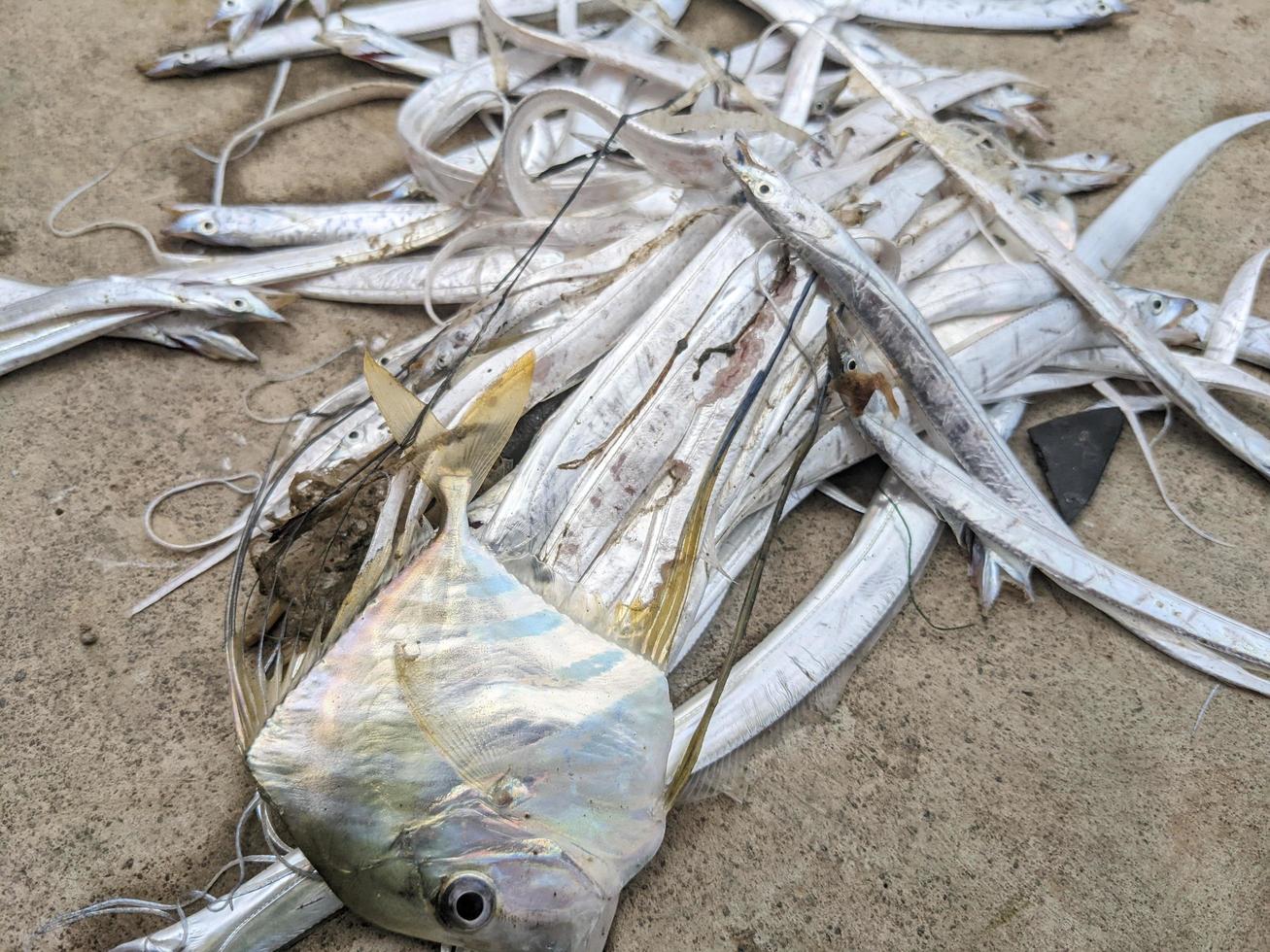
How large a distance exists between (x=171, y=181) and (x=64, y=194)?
0.34 metres

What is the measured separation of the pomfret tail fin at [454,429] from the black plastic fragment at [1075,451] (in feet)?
4.95

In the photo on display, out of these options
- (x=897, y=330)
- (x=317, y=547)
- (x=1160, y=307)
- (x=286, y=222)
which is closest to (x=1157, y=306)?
(x=1160, y=307)

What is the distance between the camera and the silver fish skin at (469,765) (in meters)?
1.56

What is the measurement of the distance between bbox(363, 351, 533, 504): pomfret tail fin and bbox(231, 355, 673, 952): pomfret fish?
138mm

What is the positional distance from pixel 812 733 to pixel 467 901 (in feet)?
2.94

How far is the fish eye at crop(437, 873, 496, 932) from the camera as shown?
153cm

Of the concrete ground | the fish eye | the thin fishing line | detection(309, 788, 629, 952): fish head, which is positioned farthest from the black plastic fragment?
the fish eye

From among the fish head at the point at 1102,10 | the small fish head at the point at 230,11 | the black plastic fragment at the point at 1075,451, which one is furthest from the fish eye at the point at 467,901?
the fish head at the point at 1102,10

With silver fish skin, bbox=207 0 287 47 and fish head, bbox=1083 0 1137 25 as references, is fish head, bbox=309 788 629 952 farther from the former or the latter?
fish head, bbox=1083 0 1137 25

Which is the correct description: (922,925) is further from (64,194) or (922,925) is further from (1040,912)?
(64,194)

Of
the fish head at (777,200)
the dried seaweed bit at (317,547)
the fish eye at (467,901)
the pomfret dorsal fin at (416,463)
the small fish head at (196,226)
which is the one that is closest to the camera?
the fish eye at (467,901)

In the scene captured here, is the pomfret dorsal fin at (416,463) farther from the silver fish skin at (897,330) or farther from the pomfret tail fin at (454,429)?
the silver fish skin at (897,330)

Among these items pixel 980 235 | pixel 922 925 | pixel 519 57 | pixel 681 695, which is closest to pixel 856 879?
pixel 922 925

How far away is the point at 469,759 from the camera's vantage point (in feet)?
5.25
